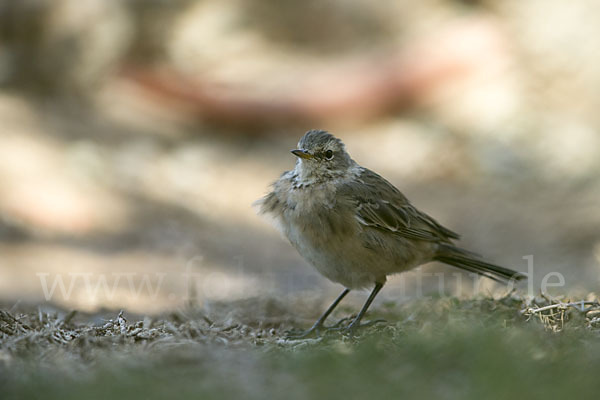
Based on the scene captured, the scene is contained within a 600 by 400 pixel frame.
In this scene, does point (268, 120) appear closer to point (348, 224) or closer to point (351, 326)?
point (348, 224)

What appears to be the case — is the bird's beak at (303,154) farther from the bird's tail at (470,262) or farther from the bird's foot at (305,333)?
the bird's tail at (470,262)

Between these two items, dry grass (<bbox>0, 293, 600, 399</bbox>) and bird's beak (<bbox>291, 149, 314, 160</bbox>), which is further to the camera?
bird's beak (<bbox>291, 149, 314, 160</bbox>)

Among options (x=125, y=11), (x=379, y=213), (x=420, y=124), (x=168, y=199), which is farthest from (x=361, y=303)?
(x=125, y=11)

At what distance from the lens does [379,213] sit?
612 centimetres

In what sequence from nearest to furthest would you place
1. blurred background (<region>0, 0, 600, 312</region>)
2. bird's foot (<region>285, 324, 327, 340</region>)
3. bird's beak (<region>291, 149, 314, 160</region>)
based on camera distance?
bird's foot (<region>285, 324, 327, 340</region>), bird's beak (<region>291, 149, 314, 160</region>), blurred background (<region>0, 0, 600, 312</region>)

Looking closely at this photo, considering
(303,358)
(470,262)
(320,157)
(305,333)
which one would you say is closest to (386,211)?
(320,157)

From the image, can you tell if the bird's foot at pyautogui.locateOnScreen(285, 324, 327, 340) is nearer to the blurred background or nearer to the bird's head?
the bird's head

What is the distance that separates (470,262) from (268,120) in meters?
7.71

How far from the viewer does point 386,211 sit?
6.20 meters

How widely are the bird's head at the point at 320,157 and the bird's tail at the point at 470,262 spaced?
124 cm

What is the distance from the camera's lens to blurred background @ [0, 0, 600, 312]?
33.4ft

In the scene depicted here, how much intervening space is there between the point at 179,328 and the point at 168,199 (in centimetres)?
661

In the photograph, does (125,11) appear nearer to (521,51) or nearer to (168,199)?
(168,199)

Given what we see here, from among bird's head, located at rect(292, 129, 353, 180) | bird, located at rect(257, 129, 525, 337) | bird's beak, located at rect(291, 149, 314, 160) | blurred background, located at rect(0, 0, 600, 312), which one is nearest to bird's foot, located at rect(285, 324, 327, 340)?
bird, located at rect(257, 129, 525, 337)
